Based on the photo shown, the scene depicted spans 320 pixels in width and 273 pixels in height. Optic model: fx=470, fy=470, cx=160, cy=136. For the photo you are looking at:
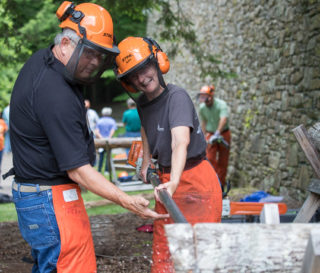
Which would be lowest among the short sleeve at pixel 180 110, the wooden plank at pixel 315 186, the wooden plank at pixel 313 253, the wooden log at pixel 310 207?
the wooden log at pixel 310 207

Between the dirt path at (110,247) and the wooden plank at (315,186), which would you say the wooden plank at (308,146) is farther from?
the dirt path at (110,247)

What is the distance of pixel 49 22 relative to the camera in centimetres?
2514

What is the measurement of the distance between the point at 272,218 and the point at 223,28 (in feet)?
35.0

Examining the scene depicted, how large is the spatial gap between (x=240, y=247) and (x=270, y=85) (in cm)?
781

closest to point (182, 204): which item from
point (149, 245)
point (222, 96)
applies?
point (149, 245)

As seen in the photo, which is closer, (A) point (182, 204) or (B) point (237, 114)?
(A) point (182, 204)

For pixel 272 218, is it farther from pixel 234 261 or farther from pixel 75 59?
pixel 75 59

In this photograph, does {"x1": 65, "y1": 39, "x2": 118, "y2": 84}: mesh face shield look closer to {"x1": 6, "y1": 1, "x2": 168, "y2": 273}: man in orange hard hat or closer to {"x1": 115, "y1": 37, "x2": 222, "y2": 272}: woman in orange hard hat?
{"x1": 6, "y1": 1, "x2": 168, "y2": 273}: man in orange hard hat

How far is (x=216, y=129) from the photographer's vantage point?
10.5 m

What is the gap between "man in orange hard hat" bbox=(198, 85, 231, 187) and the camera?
1000 cm

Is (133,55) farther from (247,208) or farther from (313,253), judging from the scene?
(247,208)

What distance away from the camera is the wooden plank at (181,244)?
5.62ft

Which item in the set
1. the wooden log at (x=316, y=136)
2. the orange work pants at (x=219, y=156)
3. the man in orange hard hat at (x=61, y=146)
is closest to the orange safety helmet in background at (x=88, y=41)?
the man in orange hard hat at (x=61, y=146)

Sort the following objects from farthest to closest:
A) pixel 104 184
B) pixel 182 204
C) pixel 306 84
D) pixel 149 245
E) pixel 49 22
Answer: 1. pixel 49 22
2. pixel 306 84
3. pixel 149 245
4. pixel 182 204
5. pixel 104 184
